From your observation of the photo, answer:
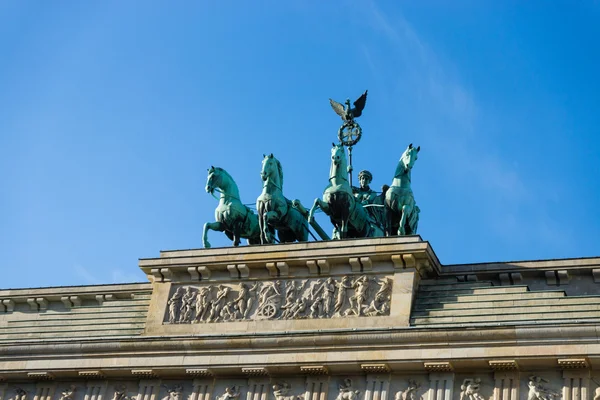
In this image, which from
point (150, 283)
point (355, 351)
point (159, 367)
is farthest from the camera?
point (150, 283)

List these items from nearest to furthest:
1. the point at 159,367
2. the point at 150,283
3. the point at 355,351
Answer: the point at 355,351 < the point at 159,367 < the point at 150,283

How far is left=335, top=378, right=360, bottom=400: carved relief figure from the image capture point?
26547 mm

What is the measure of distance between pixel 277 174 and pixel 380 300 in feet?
17.4

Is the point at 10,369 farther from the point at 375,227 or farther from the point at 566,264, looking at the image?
the point at 566,264

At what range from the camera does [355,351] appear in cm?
2669

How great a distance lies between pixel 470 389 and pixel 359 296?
3.59m

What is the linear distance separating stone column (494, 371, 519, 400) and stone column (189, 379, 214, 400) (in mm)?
6572

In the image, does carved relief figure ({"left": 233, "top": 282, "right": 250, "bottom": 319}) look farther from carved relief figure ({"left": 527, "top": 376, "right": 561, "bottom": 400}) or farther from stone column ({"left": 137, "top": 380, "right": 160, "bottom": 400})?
carved relief figure ({"left": 527, "top": 376, "right": 561, "bottom": 400})

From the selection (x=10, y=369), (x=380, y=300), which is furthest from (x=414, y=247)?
(x=10, y=369)

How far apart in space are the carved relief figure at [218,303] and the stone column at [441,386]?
18.7 feet

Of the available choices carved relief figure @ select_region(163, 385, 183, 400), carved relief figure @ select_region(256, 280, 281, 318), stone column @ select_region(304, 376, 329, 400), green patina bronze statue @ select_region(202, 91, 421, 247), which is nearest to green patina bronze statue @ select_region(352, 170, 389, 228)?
green patina bronze statue @ select_region(202, 91, 421, 247)

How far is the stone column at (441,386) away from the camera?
2567 cm

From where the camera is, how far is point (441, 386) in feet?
84.7

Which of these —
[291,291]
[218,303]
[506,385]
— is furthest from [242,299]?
[506,385]
